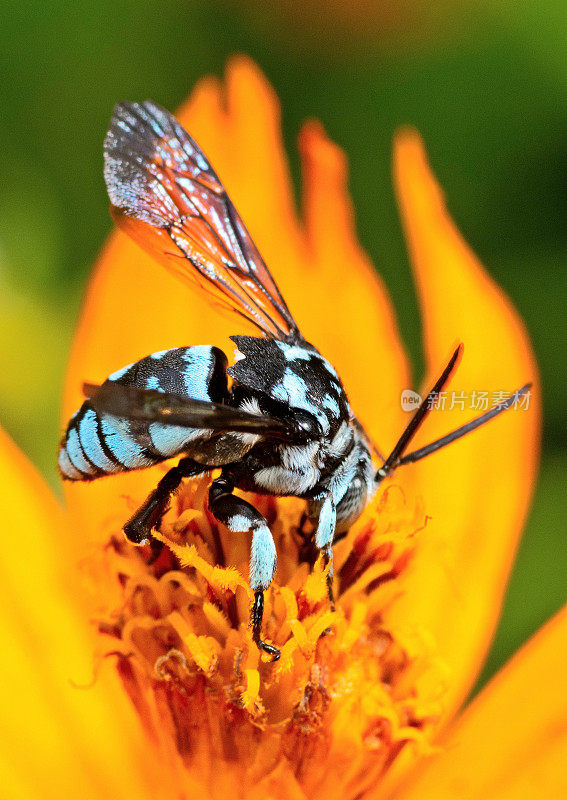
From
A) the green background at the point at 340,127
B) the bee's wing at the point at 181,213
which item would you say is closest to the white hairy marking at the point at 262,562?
the bee's wing at the point at 181,213

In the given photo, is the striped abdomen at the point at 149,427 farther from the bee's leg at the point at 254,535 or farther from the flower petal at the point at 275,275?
the flower petal at the point at 275,275

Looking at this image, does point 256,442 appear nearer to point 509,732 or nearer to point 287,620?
point 287,620

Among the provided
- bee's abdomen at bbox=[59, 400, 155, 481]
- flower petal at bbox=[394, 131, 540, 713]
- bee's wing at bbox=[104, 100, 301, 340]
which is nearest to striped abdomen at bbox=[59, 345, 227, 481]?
bee's abdomen at bbox=[59, 400, 155, 481]

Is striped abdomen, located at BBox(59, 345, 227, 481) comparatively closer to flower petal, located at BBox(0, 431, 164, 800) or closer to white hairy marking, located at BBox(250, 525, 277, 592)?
white hairy marking, located at BBox(250, 525, 277, 592)

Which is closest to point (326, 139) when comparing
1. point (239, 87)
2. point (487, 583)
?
point (239, 87)

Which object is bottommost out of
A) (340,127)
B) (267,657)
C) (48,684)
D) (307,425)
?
(48,684)

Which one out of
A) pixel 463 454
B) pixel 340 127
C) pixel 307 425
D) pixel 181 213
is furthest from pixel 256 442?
pixel 340 127
